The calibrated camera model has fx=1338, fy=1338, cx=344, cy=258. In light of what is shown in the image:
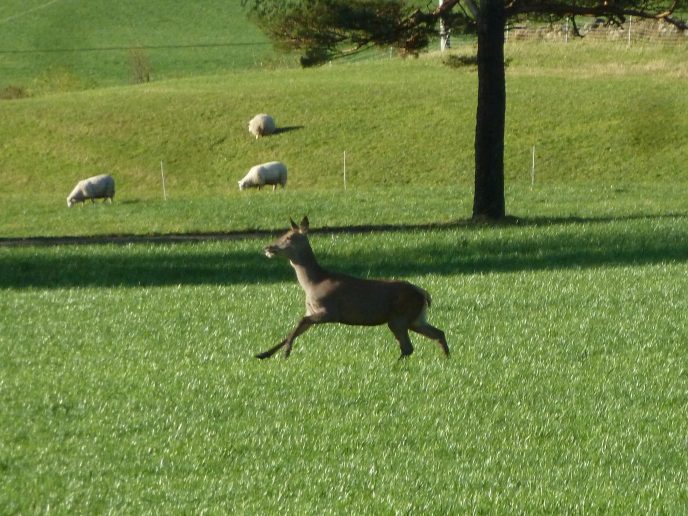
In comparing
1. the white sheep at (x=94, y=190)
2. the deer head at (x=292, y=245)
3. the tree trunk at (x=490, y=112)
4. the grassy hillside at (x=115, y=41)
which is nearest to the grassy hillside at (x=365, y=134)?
the white sheep at (x=94, y=190)

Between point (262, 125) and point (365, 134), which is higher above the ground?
point (262, 125)

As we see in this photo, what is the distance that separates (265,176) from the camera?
4284cm

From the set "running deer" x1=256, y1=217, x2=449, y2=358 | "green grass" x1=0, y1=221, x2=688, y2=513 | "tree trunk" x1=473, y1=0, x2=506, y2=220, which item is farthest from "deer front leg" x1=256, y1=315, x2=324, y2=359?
"tree trunk" x1=473, y1=0, x2=506, y2=220

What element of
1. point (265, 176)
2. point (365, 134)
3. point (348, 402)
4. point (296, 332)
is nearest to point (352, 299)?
point (296, 332)

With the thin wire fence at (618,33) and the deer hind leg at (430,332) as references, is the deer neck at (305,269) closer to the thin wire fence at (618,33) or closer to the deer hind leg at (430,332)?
the deer hind leg at (430,332)

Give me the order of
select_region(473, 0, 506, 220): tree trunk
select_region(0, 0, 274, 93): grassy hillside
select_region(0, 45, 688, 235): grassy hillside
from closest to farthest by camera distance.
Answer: select_region(473, 0, 506, 220): tree trunk → select_region(0, 45, 688, 235): grassy hillside → select_region(0, 0, 274, 93): grassy hillside

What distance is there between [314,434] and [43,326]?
5959mm

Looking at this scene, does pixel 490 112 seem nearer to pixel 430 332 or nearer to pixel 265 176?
pixel 430 332

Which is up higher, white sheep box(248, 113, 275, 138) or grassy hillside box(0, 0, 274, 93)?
white sheep box(248, 113, 275, 138)

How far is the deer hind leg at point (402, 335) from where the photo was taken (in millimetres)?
10758

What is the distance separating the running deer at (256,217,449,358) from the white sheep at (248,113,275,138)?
39.3 metres

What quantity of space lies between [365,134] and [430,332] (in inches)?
1521

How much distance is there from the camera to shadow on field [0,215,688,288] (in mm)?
19109

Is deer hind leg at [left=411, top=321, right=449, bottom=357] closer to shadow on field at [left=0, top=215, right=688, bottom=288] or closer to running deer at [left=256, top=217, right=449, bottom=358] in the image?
running deer at [left=256, top=217, right=449, bottom=358]
